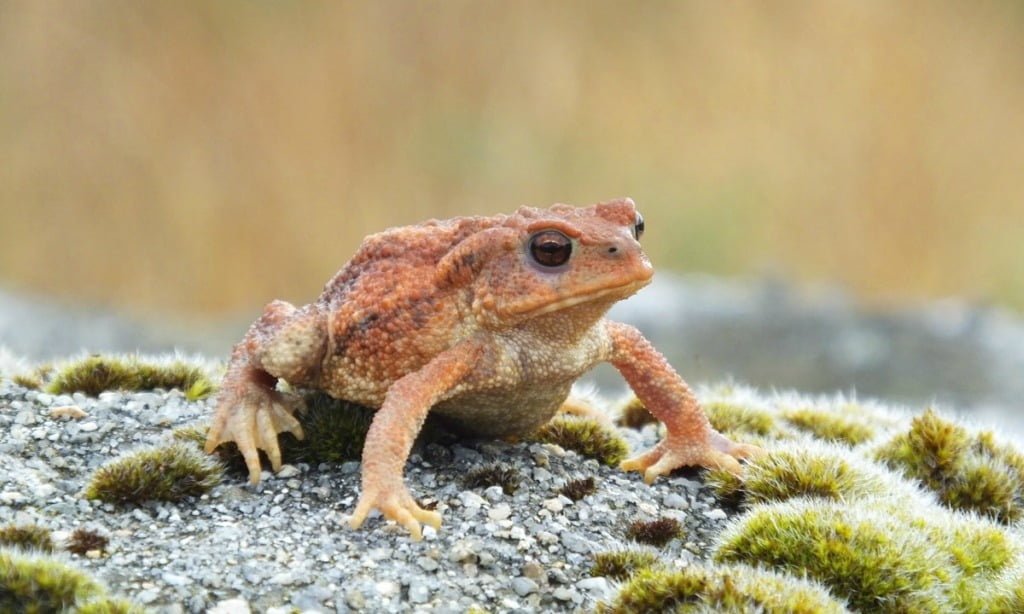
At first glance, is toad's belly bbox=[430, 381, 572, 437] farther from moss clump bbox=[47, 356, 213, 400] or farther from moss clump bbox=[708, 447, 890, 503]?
moss clump bbox=[47, 356, 213, 400]

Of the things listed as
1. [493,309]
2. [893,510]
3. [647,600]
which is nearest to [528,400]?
[493,309]

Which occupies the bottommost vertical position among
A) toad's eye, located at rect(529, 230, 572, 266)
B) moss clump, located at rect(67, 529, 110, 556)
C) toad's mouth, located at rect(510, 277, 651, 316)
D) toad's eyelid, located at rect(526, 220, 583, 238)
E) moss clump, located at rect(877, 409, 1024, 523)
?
moss clump, located at rect(67, 529, 110, 556)

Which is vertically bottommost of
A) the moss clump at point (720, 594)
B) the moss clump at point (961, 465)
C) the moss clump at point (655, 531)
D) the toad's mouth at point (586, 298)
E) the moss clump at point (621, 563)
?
the moss clump at point (720, 594)

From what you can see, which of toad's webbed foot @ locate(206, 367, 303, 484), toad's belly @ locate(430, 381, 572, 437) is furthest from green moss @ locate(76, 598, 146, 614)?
toad's belly @ locate(430, 381, 572, 437)

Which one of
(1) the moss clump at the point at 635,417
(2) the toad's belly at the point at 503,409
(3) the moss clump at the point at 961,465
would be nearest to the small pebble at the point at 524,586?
(2) the toad's belly at the point at 503,409

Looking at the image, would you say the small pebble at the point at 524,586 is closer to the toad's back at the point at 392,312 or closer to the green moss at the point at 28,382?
the toad's back at the point at 392,312

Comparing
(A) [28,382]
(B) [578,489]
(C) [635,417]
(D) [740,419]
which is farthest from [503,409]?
(A) [28,382]
